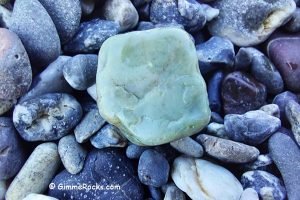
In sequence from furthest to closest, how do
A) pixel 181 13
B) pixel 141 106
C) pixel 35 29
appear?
pixel 181 13 < pixel 35 29 < pixel 141 106

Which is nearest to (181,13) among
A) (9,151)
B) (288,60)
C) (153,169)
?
(288,60)

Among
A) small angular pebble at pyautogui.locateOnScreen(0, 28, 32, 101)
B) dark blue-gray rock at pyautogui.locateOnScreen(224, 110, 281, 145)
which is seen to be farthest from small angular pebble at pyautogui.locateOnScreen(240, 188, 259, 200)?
small angular pebble at pyautogui.locateOnScreen(0, 28, 32, 101)

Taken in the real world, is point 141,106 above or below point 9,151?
above

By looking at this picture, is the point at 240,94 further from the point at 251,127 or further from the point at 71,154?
the point at 71,154

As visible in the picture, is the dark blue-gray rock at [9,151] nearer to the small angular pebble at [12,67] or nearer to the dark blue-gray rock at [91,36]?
the small angular pebble at [12,67]

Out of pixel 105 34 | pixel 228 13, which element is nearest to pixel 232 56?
pixel 228 13

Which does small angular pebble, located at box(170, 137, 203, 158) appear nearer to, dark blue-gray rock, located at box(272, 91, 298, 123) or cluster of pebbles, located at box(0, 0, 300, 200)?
cluster of pebbles, located at box(0, 0, 300, 200)
